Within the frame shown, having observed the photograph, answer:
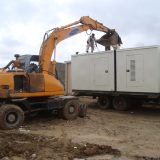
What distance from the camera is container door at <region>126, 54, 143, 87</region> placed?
54.3ft

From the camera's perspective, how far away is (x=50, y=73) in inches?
589

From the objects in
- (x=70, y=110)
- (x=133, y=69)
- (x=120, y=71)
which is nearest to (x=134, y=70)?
(x=133, y=69)

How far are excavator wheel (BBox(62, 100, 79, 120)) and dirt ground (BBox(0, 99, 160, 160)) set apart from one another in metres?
0.24

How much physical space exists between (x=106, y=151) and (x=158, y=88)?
7451 mm

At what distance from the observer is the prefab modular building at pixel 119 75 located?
16.1 m

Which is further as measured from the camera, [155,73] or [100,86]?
[100,86]

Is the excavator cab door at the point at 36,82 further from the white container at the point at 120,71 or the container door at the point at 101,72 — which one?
the container door at the point at 101,72

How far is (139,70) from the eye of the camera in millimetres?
16609

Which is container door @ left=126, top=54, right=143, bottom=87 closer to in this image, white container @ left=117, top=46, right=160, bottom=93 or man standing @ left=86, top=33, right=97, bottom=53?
white container @ left=117, top=46, right=160, bottom=93

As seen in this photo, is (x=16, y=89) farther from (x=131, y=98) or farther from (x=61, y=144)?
(x=131, y=98)

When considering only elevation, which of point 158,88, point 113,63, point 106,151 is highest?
point 113,63

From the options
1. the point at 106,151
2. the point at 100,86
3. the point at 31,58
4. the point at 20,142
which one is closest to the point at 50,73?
the point at 31,58

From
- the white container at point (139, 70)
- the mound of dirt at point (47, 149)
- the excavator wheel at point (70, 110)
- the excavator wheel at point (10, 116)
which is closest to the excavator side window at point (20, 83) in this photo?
the excavator wheel at point (10, 116)

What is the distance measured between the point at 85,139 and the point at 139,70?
6.61 metres
